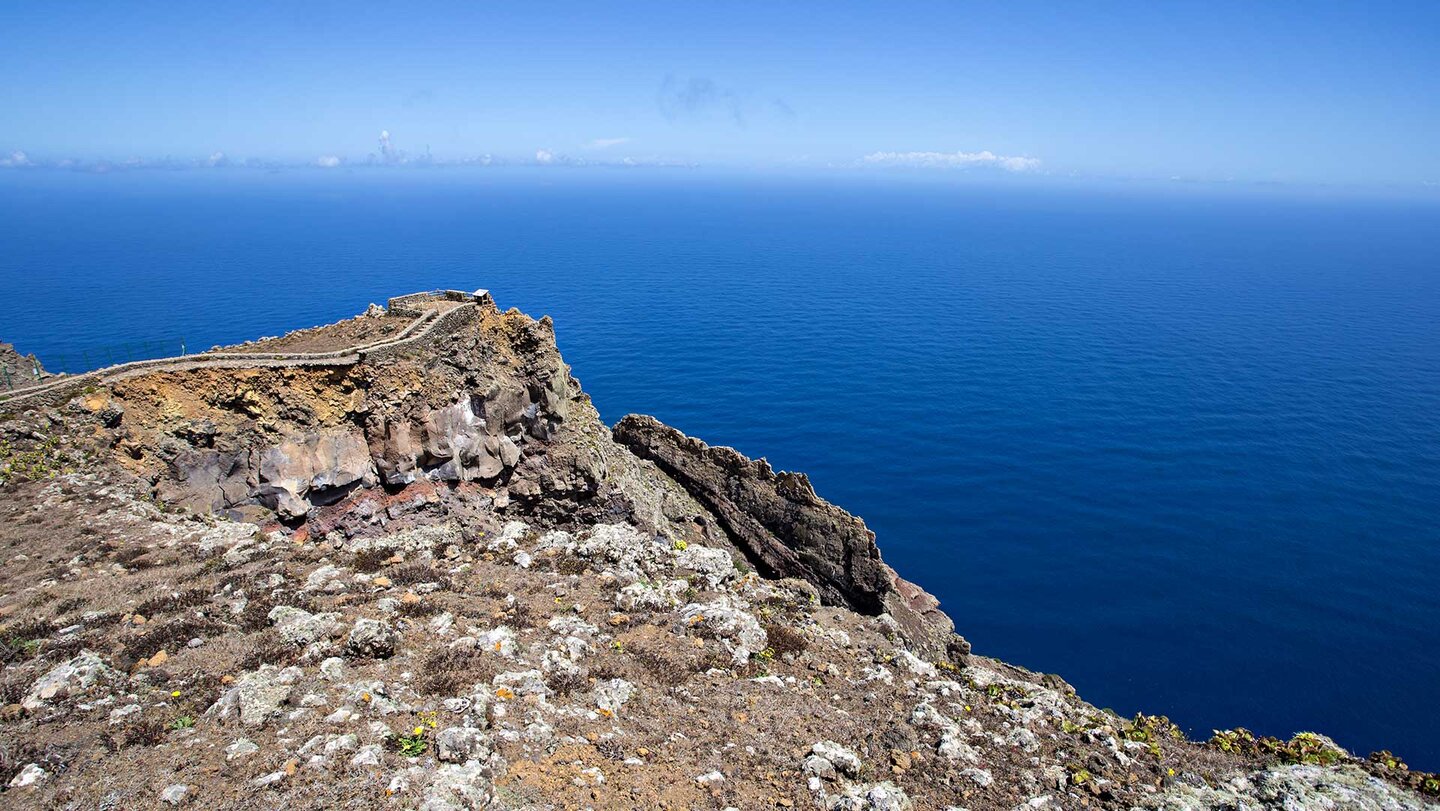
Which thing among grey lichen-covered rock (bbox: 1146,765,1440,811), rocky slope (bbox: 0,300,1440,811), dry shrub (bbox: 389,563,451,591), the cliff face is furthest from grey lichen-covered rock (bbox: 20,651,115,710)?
grey lichen-covered rock (bbox: 1146,765,1440,811)

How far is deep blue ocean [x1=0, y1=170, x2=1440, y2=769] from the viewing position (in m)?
39.7

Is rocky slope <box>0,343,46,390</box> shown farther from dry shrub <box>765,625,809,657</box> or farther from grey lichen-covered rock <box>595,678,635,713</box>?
dry shrub <box>765,625,809,657</box>

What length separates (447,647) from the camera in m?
15.7

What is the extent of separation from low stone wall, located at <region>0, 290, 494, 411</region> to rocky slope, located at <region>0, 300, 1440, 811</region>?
34 cm

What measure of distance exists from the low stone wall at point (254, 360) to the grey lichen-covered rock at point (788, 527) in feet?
39.2

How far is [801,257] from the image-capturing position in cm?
17138

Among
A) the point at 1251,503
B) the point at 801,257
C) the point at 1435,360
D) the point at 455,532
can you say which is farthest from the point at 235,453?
the point at 801,257

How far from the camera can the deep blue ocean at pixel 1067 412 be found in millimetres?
39656

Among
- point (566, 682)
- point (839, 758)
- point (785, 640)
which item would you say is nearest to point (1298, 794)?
point (839, 758)

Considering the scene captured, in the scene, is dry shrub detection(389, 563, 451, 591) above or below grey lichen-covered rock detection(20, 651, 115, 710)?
below

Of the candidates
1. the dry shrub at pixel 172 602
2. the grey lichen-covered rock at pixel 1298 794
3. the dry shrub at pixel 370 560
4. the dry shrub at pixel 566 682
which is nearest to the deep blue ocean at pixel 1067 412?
the dry shrub at pixel 370 560

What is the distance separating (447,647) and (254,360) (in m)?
14.3

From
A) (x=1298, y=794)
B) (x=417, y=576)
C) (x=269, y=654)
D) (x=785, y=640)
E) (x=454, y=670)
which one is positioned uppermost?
(x=269, y=654)

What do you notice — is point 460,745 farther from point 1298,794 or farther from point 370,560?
point 1298,794
